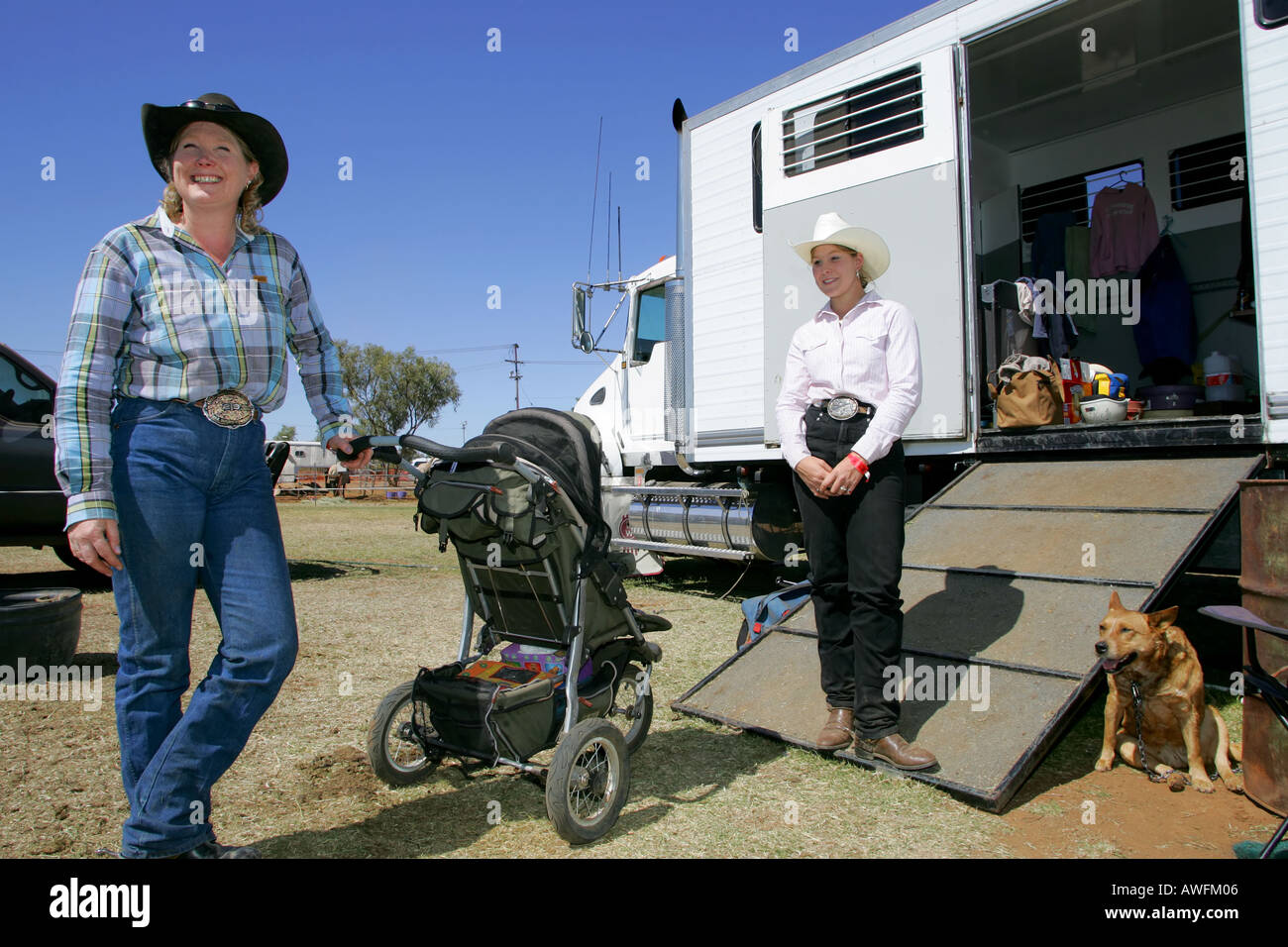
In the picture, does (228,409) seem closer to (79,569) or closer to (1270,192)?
(1270,192)

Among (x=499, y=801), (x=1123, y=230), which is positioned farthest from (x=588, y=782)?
(x=1123, y=230)

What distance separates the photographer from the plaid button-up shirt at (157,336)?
1.93m

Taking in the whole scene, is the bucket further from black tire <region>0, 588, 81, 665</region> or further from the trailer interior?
black tire <region>0, 588, 81, 665</region>

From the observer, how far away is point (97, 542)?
6.14 feet

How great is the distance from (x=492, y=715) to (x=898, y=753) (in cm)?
143

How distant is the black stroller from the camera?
8.42 feet

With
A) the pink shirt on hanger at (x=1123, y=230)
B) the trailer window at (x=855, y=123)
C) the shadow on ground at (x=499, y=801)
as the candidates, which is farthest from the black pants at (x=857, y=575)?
the pink shirt on hanger at (x=1123, y=230)

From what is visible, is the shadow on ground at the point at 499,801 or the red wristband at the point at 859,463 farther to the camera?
the red wristband at the point at 859,463

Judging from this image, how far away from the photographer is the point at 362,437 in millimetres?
2555

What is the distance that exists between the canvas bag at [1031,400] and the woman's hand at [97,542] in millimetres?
4336

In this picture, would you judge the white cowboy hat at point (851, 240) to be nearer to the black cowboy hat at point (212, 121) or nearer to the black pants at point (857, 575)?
the black pants at point (857, 575)

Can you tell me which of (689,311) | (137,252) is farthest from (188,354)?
(689,311)

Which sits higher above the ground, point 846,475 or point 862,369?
point 862,369

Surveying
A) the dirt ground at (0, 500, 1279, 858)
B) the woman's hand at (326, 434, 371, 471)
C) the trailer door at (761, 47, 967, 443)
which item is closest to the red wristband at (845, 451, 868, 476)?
the dirt ground at (0, 500, 1279, 858)
